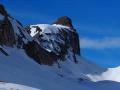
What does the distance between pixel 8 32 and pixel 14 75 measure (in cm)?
3370

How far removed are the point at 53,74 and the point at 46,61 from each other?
17.8 metres

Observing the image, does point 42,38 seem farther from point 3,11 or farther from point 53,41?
point 3,11

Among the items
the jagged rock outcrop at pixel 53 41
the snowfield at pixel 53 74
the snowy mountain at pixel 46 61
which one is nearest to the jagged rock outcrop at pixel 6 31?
the snowy mountain at pixel 46 61

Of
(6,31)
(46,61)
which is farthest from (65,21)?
(6,31)

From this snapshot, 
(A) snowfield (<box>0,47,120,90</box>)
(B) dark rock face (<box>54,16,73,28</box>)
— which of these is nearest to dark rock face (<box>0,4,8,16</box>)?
(A) snowfield (<box>0,47,120,90</box>)

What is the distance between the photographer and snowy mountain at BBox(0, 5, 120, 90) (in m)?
74.4

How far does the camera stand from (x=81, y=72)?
14338 cm

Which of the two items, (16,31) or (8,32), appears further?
(16,31)

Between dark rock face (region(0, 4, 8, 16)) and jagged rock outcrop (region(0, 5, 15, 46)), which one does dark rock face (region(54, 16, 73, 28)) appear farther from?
jagged rock outcrop (region(0, 5, 15, 46))

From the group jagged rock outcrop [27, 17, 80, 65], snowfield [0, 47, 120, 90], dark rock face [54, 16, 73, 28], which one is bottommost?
snowfield [0, 47, 120, 90]

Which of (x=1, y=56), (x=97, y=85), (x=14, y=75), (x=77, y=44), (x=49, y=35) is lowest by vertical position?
(x=14, y=75)

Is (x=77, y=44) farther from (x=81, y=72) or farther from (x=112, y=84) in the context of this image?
(x=112, y=84)

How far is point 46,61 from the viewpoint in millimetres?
120750

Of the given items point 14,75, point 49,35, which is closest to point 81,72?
point 49,35
